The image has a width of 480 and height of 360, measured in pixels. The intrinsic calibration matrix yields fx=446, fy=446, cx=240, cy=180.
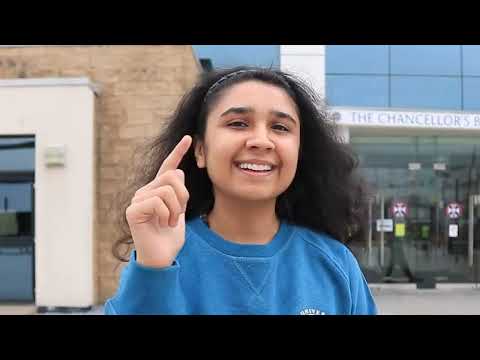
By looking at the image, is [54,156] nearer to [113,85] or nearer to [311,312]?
[113,85]

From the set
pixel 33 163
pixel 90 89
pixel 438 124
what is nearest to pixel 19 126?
pixel 33 163

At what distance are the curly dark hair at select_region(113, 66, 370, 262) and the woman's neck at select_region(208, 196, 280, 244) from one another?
0.16 metres

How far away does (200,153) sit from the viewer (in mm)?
1561

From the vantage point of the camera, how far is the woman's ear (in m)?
1.54

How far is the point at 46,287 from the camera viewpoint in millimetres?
6934

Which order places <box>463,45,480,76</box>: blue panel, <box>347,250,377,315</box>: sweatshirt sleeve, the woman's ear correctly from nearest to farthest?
<box>347,250,377,315</box>: sweatshirt sleeve → the woman's ear → <box>463,45,480,76</box>: blue panel

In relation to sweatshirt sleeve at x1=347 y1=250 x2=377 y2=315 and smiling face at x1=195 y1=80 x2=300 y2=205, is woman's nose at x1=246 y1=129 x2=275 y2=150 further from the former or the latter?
sweatshirt sleeve at x1=347 y1=250 x2=377 y2=315

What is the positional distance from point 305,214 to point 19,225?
716cm

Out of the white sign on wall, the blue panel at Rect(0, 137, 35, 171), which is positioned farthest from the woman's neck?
the white sign on wall

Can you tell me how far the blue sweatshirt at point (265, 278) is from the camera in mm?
1306

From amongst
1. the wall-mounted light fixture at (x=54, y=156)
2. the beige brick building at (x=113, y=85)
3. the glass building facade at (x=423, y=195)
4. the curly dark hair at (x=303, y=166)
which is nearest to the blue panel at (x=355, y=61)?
the glass building facade at (x=423, y=195)

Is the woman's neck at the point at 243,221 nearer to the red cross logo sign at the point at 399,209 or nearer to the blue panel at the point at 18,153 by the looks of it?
the blue panel at the point at 18,153

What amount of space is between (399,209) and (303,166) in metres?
7.99

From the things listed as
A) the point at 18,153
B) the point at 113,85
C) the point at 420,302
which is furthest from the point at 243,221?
the point at 420,302
